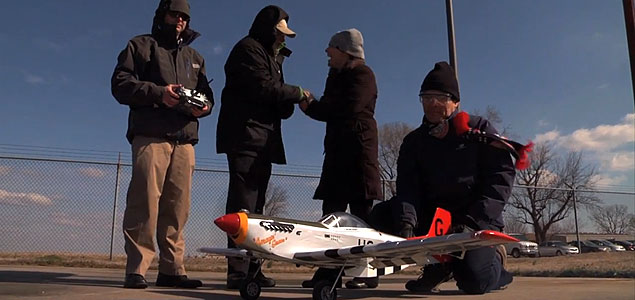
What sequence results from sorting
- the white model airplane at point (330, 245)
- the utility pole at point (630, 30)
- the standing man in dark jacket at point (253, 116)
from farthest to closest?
the utility pole at point (630, 30) → the standing man in dark jacket at point (253, 116) → the white model airplane at point (330, 245)

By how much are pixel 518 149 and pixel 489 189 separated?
332 millimetres

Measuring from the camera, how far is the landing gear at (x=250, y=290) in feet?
8.68

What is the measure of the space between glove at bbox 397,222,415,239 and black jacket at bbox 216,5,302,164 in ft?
3.45

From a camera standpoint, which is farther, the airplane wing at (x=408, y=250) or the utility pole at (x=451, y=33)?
the utility pole at (x=451, y=33)

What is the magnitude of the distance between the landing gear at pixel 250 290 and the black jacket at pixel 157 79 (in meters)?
1.33

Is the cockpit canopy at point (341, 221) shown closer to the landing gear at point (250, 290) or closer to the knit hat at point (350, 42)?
the landing gear at point (250, 290)

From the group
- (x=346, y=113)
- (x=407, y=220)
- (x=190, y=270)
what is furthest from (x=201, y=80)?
(x=190, y=270)

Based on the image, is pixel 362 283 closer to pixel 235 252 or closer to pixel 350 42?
pixel 235 252

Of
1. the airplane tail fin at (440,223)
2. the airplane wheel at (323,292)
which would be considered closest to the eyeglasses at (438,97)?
the airplane tail fin at (440,223)

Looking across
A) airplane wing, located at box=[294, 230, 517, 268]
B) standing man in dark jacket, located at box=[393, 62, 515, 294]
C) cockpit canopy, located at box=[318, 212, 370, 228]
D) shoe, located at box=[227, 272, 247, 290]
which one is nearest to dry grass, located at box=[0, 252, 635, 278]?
standing man in dark jacket, located at box=[393, 62, 515, 294]

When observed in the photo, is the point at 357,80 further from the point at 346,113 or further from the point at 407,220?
the point at 407,220

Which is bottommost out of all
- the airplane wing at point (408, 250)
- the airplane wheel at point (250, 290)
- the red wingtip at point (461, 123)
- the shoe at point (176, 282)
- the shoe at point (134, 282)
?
the shoe at point (176, 282)

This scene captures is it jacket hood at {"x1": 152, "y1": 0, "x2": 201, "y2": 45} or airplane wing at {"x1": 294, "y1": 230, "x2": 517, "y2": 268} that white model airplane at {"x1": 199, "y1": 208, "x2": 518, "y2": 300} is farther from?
jacket hood at {"x1": 152, "y1": 0, "x2": 201, "y2": 45}

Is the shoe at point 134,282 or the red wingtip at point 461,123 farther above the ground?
the red wingtip at point 461,123
